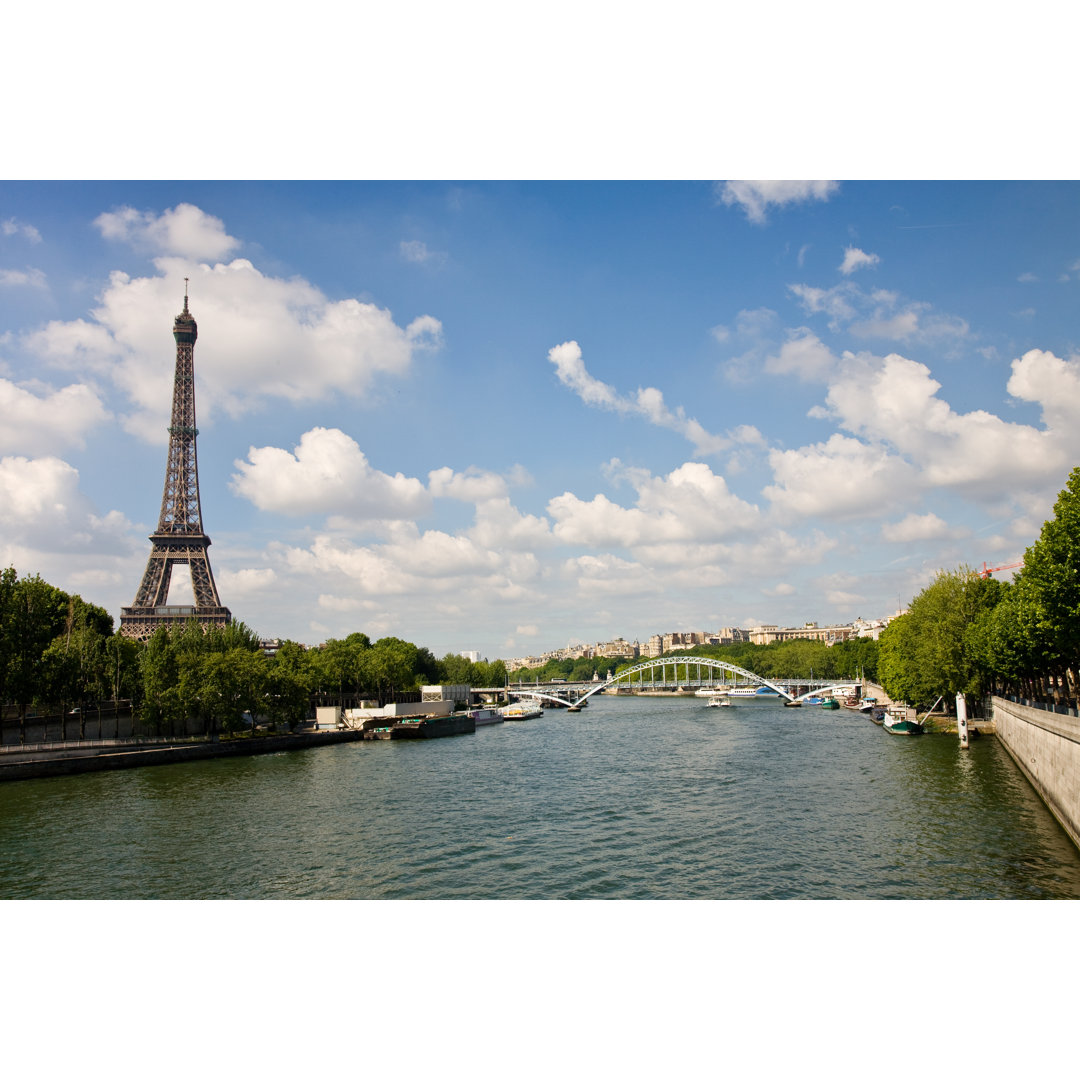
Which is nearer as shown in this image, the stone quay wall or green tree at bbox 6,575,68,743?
the stone quay wall

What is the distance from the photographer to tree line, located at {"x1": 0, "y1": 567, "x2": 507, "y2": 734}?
2831cm

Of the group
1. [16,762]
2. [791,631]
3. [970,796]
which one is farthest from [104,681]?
[791,631]

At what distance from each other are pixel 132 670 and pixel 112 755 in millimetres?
11480

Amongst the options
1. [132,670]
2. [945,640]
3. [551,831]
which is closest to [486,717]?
[132,670]

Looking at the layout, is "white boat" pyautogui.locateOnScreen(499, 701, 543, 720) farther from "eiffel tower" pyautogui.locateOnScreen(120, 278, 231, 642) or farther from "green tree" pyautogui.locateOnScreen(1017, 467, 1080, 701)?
"green tree" pyautogui.locateOnScreen(1017, 467, 1080, 701)

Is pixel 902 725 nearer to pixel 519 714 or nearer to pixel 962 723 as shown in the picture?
pixel 962 723

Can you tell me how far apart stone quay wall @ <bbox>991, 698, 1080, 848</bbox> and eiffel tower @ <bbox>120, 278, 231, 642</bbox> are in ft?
151

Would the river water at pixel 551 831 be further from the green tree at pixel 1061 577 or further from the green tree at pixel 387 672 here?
the green tree at pixel 387 672

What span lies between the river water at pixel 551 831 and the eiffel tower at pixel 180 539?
93.9ft

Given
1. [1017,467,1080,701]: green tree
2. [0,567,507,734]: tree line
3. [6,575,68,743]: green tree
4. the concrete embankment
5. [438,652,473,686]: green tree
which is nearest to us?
[1017,467,1080,701]: green tree

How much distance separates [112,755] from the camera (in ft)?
83.1

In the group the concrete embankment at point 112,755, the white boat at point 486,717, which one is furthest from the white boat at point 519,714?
the concrete embankment at point 112,755

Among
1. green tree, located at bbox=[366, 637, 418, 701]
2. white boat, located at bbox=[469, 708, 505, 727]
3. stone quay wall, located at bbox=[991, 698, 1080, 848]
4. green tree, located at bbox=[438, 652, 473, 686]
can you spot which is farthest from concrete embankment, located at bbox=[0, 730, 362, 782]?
green tree, located at bbox=[438, 652, 473, 686]

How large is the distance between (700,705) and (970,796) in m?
54.2
